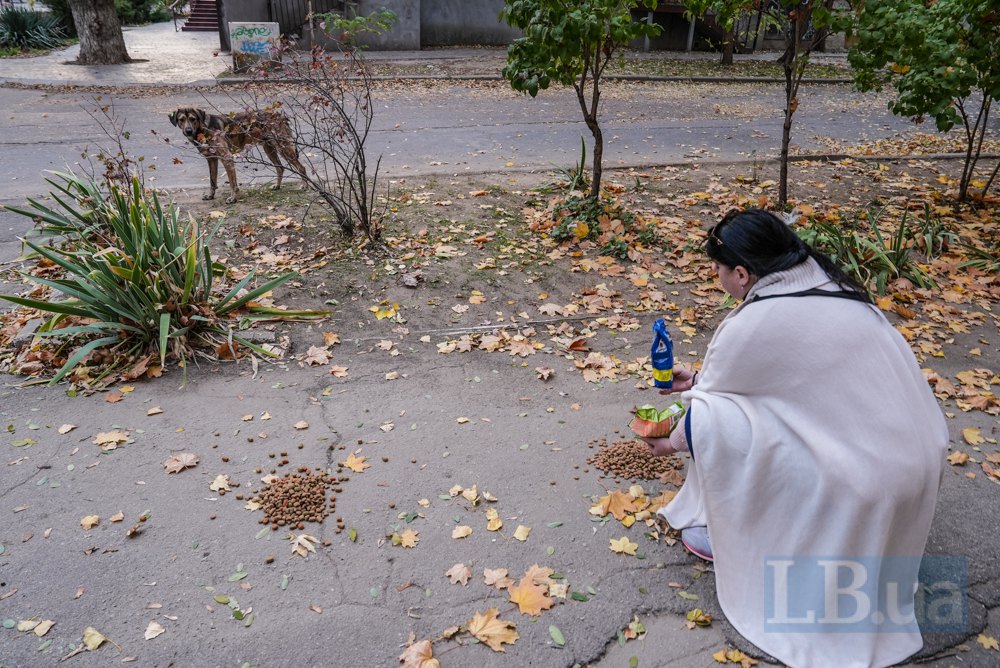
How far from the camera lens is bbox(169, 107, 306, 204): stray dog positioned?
620 centimetres

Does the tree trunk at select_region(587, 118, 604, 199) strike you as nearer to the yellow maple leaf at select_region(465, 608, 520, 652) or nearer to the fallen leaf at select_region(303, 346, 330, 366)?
the fallen leaf at select_region(303, 346, 330, 366)

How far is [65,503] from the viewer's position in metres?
3.50

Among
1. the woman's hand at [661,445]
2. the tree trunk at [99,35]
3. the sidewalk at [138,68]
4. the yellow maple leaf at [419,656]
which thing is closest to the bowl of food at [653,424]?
the woman's hand at [661,445]

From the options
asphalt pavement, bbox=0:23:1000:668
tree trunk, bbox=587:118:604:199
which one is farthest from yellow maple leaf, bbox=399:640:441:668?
tree trunk, bbox=587:118:604:199

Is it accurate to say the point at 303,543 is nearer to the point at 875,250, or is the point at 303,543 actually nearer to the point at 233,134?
the point at 233,134

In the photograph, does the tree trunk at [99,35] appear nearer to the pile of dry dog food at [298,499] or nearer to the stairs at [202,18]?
the stairs at [202,18]

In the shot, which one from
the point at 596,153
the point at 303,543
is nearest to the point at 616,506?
the point at 303,543

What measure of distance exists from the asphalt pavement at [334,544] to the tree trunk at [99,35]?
16.1 meters

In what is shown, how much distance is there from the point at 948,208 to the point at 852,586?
6.31 m

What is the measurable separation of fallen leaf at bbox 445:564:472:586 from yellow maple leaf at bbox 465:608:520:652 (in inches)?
7.8

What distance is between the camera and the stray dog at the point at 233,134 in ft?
20.3

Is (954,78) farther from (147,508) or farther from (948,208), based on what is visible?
(147,508)

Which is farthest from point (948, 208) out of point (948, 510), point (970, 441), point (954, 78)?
point (948, 510)

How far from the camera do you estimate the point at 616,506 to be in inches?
136
